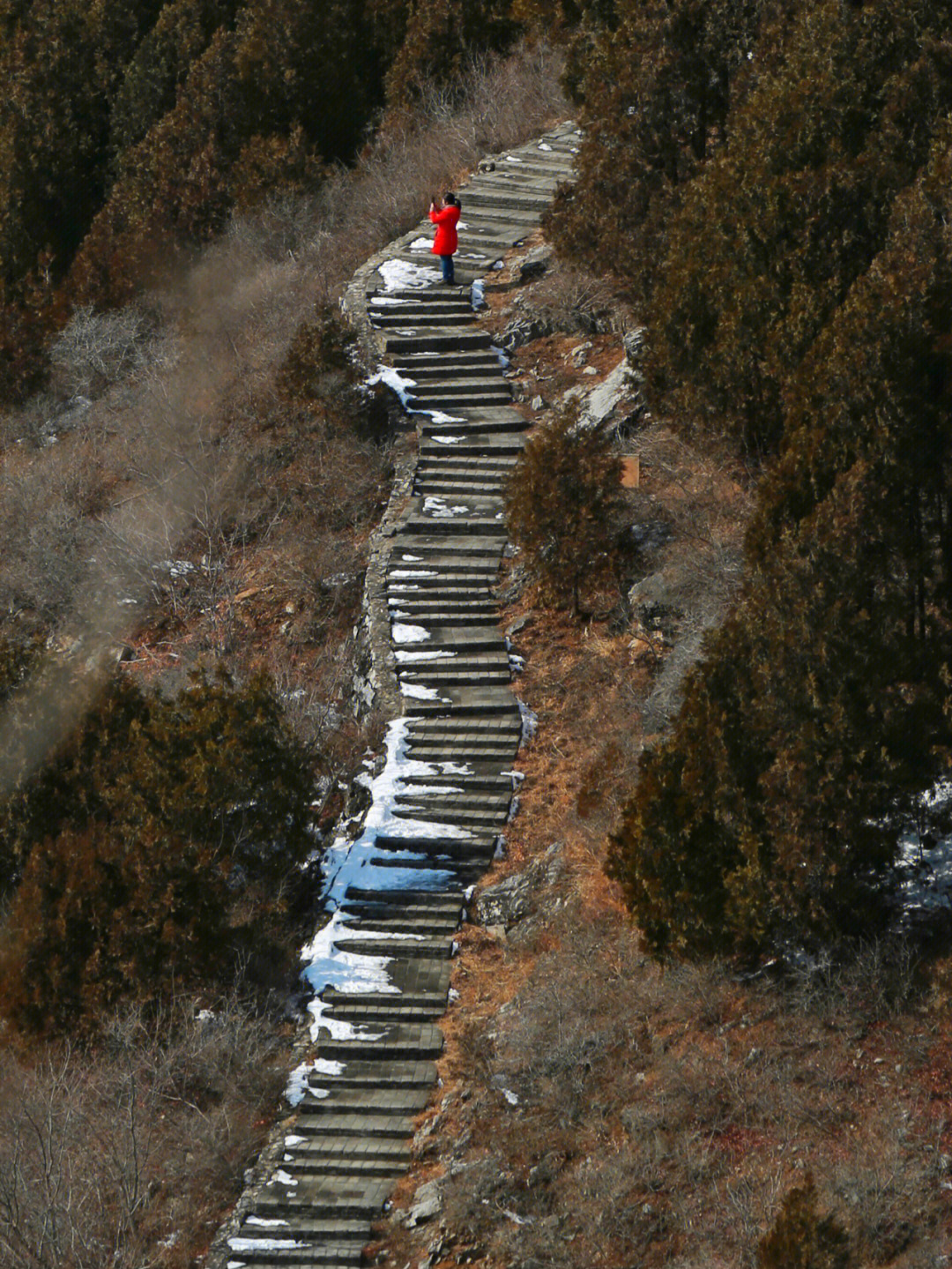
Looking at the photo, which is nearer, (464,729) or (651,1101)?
(651,1101)

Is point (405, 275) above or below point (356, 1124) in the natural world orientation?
above

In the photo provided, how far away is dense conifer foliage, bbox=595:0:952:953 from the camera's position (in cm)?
1003

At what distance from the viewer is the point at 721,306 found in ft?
47.3

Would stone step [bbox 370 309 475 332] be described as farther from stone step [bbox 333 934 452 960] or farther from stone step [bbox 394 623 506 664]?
stone step [bbox 333 934 452 960]

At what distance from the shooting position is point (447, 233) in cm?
1981

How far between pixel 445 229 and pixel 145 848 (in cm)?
1045

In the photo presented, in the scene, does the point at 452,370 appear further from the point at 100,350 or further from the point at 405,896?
the point at 405,896

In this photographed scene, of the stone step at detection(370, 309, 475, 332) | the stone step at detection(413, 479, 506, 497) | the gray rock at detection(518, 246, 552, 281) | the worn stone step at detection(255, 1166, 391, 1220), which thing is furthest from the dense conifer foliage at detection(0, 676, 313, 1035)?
the gray rock at detection(518, 246, 552, 281)

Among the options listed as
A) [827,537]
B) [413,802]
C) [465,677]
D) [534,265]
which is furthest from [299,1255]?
[534,265]

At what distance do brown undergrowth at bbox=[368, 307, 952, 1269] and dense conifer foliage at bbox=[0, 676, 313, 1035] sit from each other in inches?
70.2

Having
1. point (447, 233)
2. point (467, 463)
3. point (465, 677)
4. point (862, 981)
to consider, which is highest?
point (447, 233)

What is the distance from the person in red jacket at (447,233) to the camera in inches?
771

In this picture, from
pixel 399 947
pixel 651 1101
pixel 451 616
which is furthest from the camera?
pixel 451 616

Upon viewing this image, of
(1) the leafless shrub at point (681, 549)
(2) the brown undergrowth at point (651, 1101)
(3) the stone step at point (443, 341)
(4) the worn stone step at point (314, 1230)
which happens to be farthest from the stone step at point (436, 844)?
(3) the stone step at point (443, 341)
